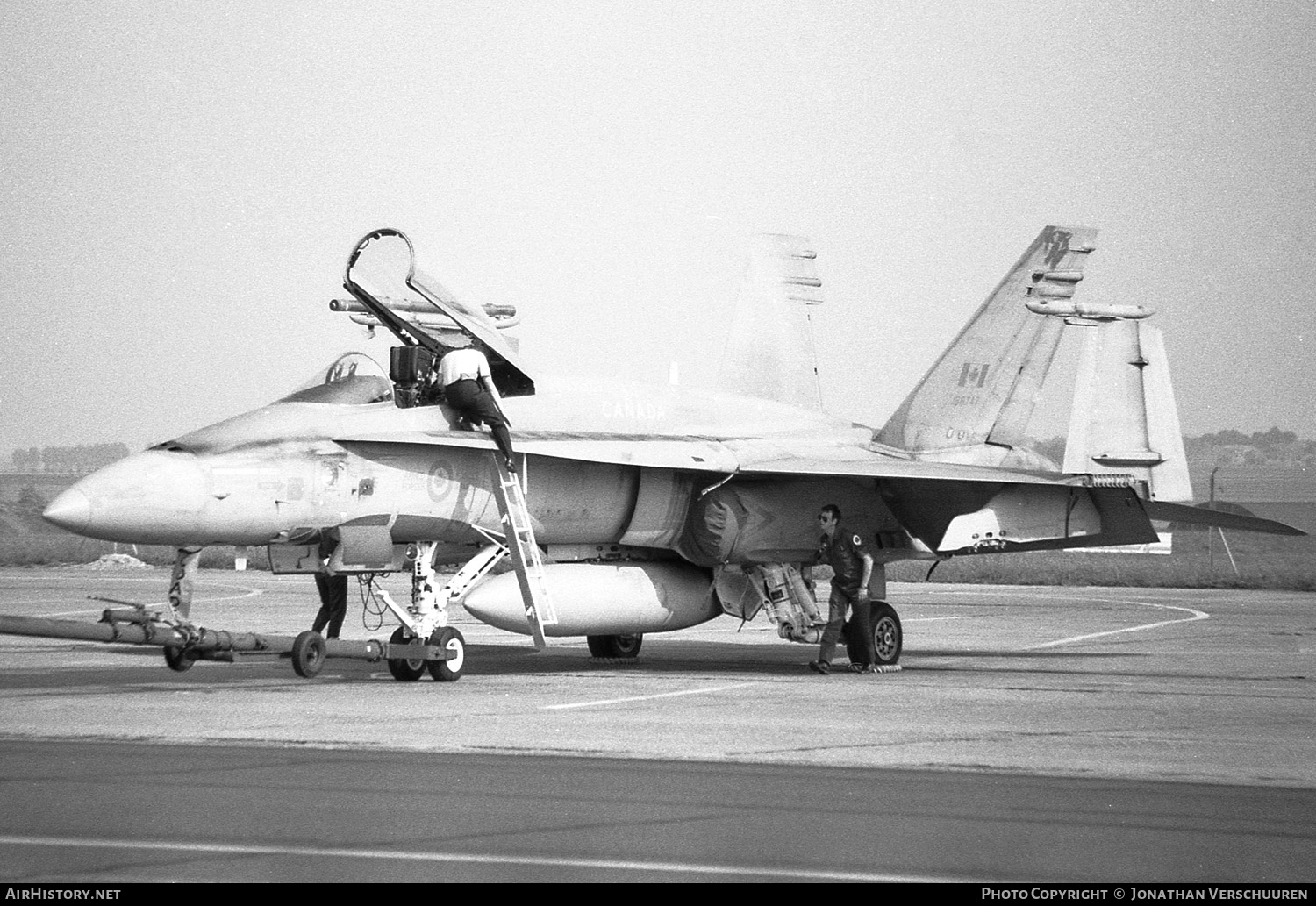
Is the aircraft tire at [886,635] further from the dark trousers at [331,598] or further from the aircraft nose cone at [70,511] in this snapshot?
the aircraft nose cone at [70,511]

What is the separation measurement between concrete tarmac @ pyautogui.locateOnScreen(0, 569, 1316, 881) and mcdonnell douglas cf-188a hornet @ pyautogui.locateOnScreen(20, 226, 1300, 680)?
0.67 metres

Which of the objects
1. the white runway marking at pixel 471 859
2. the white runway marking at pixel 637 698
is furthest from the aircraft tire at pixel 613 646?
the white runway marking at pixel 471 859

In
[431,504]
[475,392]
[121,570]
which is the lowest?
[121,570]

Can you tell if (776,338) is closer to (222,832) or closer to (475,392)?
(475,392)

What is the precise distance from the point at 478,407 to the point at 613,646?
4324 millimetres

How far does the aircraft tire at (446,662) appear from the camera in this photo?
40.6 feet

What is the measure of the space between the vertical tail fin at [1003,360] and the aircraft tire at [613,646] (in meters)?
3.74

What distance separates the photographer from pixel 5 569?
38219 millimetres

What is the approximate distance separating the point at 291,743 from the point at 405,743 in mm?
606

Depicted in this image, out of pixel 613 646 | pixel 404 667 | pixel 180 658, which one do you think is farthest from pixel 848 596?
pixel 180 658

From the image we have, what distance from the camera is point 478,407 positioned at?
1248 cm

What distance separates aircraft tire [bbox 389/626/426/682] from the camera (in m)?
12.4

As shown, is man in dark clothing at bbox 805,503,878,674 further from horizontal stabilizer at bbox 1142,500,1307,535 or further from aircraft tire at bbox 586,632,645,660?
horizontal stabilizer at bbox 1142,500,1307,535

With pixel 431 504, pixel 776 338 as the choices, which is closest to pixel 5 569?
pixel 776 338
